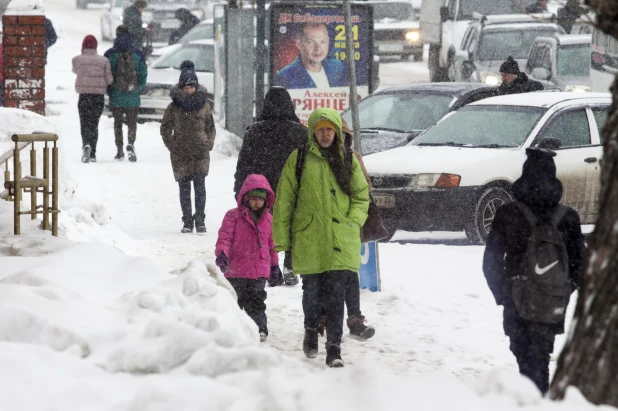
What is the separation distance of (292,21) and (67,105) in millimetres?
9858

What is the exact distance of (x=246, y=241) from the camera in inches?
317

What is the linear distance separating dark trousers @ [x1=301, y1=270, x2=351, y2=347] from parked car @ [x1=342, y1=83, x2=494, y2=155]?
653 cm

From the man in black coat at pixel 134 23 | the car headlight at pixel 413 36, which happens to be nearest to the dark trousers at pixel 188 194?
the man in black coat at pixel 134 23

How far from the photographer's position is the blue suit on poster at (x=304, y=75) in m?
15.4

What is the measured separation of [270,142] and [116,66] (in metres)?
8.53

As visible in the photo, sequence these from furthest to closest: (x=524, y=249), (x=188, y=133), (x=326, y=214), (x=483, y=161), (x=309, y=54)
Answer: (x=309, y=54)
(x=188, y=133)
(x=483, y=161)
(x=326, y=214)
(x=524, y=249)

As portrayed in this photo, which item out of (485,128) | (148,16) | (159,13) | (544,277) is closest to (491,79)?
(485,128)

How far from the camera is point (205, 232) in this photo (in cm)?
1290

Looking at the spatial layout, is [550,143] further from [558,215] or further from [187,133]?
[558,215]

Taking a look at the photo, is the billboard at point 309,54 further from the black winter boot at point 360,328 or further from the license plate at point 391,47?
the license plate at point 391,47

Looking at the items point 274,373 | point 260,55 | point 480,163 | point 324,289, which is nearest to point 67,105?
point 260,55

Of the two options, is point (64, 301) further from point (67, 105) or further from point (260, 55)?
point (67, 105)

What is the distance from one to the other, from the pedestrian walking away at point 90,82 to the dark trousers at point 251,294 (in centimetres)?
946

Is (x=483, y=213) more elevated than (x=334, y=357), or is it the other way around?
(x=483, y=213)
